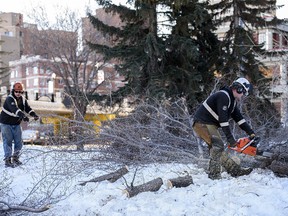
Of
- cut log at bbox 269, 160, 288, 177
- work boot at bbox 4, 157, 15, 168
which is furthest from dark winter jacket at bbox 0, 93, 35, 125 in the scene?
cut log at bbox 269, 160, 288, 177

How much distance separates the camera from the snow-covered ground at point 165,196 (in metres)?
5.23

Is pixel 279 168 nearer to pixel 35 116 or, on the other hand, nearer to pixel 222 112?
pixel 222 112

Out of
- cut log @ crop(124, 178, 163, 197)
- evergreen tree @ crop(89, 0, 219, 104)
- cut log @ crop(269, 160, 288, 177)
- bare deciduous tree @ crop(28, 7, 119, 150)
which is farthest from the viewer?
bare deciduous tree @ crop(28, 7, 119, 150)

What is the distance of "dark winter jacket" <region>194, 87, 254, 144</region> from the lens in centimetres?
630

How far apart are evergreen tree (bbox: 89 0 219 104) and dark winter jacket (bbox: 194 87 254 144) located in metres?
5.90

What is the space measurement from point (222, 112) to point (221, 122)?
14 cm

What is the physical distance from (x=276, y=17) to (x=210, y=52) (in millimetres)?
2418

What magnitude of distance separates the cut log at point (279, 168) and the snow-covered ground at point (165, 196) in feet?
0.32

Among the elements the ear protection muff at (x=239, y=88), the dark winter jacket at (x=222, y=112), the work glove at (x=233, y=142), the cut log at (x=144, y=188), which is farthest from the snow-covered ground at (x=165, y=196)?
the ear protection muff at (x=239, y=88)

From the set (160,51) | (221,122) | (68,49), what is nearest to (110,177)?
(221,122)

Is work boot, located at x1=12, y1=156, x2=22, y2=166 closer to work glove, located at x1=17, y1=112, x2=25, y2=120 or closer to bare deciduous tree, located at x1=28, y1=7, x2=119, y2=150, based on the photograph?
work glove, located at x1=17, y1=112, x2=25, y2=120

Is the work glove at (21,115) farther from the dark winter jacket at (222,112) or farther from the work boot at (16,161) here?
the dark winter jacket at (222,112)

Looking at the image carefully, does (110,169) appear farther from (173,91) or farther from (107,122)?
(173,91)

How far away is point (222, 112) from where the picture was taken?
6.31m
